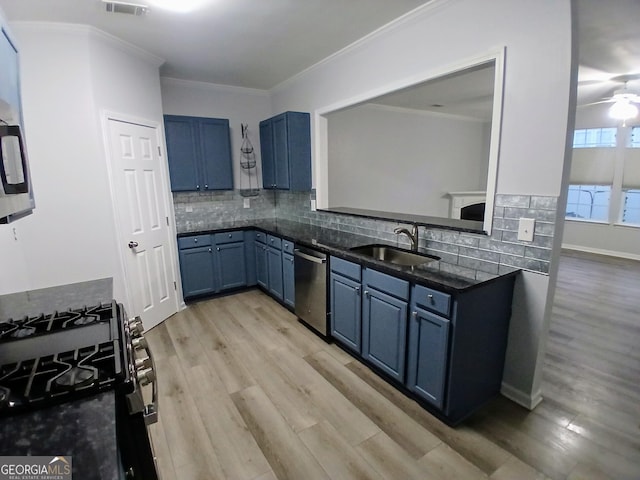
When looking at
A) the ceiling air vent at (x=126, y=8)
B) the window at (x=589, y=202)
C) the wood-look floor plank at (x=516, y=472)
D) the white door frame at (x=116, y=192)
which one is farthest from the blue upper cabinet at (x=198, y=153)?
the window at (x=589, y=202)

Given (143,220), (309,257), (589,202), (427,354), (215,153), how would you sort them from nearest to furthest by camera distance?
(427,354) < (309,257) < (143,220) < (215,153) < (589,202)

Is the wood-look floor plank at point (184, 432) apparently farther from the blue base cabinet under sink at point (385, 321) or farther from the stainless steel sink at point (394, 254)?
the stainless steel sink at point (394, 254)

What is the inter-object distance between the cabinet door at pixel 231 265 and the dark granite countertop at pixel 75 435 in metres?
3.22

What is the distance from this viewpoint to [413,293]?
2041mm

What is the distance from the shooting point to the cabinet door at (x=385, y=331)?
216cm

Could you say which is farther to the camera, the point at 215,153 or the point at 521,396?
the point at 215,153

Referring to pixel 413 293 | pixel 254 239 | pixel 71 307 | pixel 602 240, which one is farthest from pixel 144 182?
pixel 602 240

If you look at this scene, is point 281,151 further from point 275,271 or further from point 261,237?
point 275,271

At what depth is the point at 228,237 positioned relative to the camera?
4.05 m

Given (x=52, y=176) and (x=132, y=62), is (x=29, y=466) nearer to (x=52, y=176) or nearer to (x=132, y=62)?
(x=52, y=176)

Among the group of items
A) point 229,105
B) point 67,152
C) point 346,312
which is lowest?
point 346,312

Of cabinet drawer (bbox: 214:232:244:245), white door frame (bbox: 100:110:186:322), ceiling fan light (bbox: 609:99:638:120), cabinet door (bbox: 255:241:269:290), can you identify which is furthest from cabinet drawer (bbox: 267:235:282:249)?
ceiling fan light (bbox: 609:99:638:120)

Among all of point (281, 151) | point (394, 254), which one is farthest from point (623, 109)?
point (281, 151)

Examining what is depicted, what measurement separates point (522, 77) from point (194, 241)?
11.4 ft
